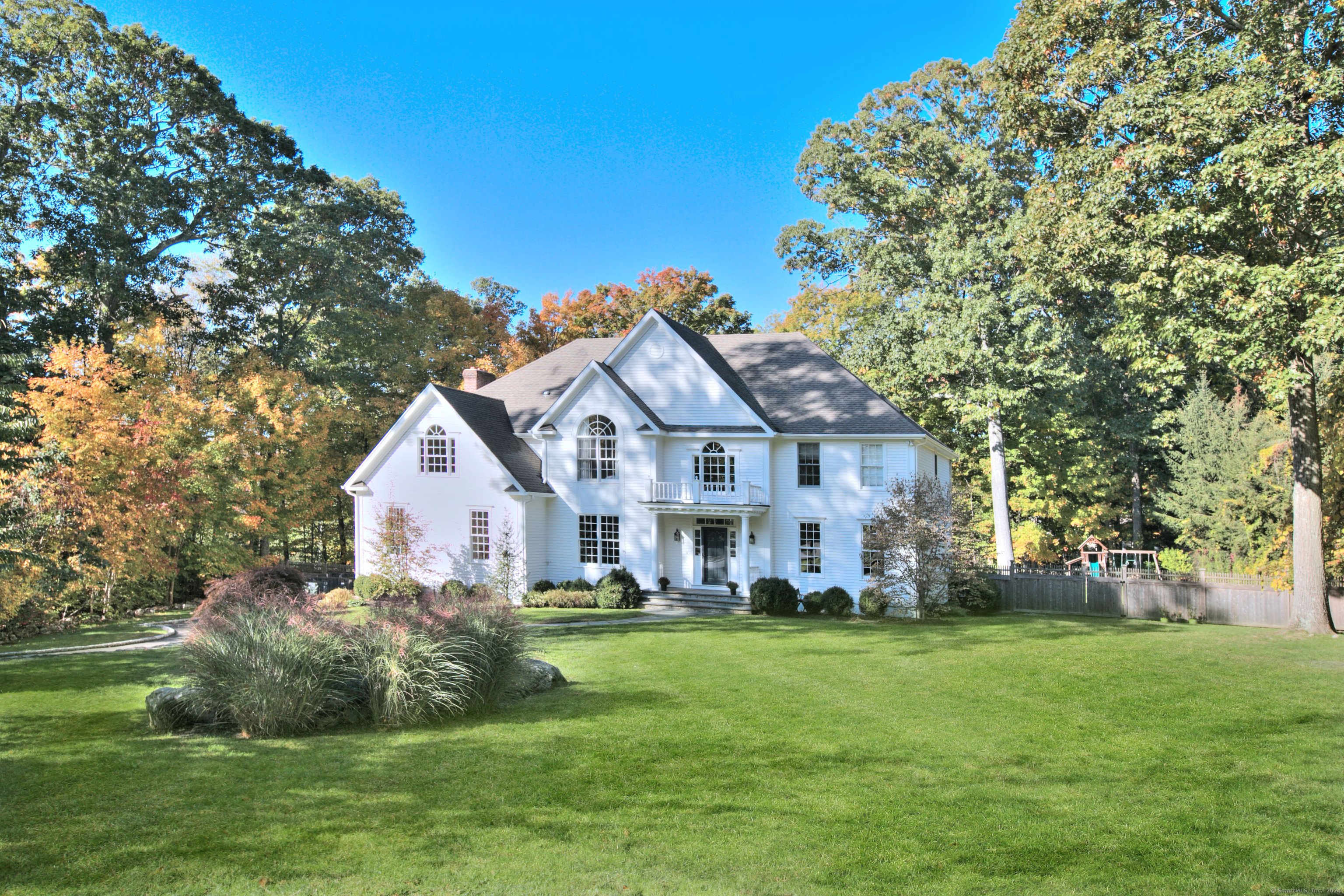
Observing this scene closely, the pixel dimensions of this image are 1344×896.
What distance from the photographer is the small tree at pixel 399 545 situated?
78.4 feet

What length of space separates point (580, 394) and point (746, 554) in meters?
7.89

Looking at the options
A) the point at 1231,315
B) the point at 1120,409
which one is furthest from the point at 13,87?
the point at 1120,409

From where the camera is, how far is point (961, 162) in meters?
28.2

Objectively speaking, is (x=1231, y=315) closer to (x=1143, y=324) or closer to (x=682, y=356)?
(x=1143, y=324)

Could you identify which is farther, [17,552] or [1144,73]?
[1144,73]

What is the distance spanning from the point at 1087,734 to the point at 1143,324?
43.6ft

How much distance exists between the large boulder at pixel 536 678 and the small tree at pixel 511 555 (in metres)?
13.9

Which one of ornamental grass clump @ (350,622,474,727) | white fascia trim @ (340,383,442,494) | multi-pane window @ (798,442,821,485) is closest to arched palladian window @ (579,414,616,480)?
white fascia trim @ (340,383,442,494)

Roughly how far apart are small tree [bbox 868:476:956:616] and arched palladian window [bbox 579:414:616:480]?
9380mm

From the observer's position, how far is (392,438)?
26.8 metres

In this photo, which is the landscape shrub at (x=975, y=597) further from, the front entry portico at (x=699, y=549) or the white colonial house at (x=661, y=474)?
the front entry portico at (x=699, y=549)

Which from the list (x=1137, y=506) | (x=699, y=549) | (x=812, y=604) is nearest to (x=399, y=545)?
(x=699, y=549)

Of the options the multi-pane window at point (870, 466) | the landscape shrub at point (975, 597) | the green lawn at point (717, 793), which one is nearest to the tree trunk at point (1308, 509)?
the landscape shrub at point (975, 597)

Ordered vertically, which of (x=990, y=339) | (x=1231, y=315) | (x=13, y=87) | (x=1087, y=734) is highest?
(x=13, y=87)
